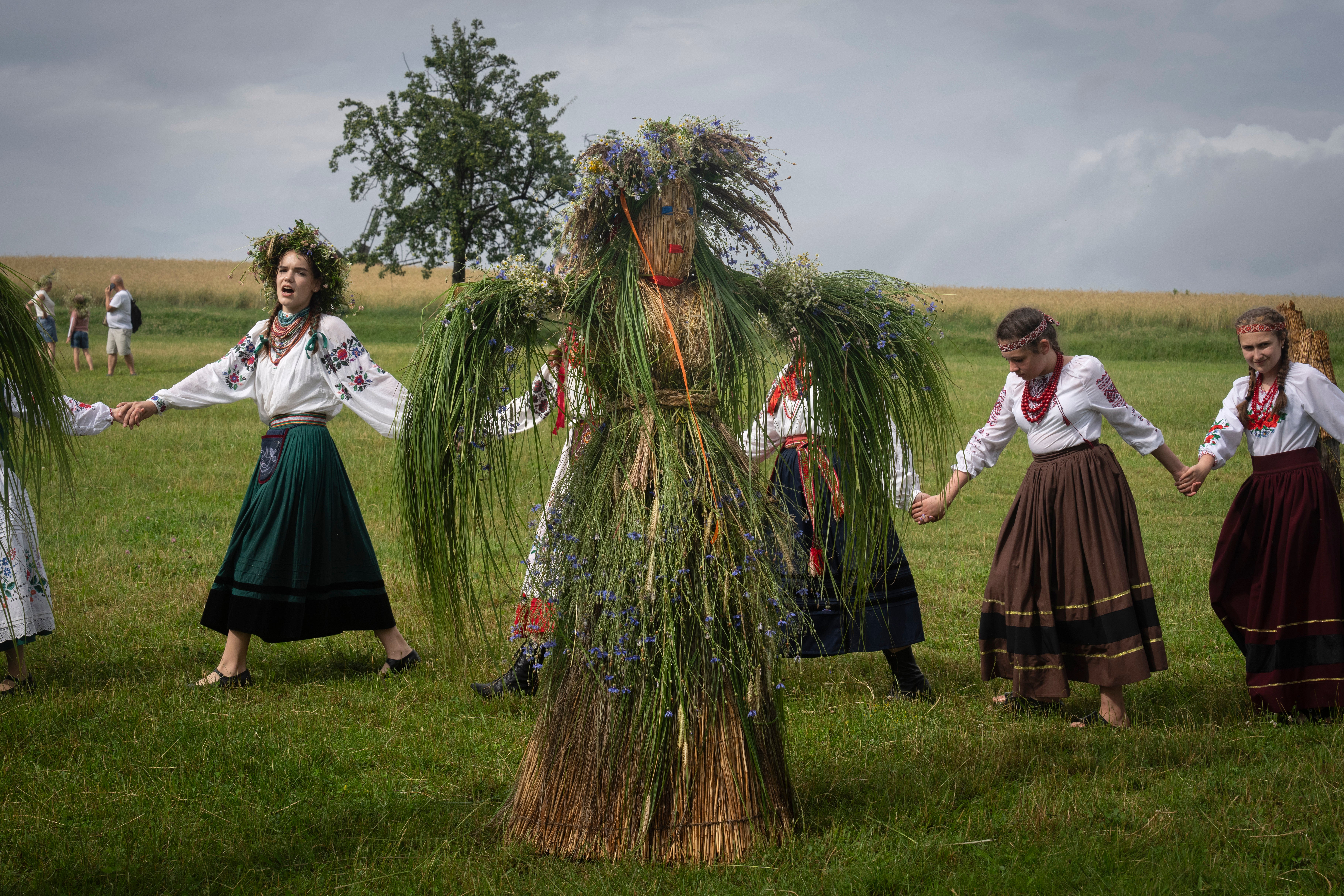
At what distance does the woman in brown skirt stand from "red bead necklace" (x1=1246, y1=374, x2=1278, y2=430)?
536 millimetres

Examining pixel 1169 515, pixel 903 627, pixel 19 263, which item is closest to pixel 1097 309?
pixel 1169 515

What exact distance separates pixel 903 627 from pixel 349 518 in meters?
2.81

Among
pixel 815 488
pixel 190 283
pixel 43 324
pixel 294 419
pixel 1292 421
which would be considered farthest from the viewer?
pixel 190 283

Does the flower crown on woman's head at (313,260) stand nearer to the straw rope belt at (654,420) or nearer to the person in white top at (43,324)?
the person in white top at (43,324)

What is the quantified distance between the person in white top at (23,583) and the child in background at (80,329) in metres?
15.0

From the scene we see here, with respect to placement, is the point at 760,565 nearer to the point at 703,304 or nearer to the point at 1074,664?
the point at 703,304

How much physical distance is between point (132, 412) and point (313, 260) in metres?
1.13

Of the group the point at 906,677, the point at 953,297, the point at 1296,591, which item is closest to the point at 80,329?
the point at 906,677

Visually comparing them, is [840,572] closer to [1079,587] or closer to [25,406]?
[1079,587]

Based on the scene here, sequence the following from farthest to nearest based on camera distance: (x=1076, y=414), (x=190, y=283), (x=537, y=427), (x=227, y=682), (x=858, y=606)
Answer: (x=190, y=283), (x=227, y=682), (x=1076, y=414), (x=858, y=606), (x=537, y=427)

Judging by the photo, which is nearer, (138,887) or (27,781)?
(138,887)

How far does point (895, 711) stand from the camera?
4.67 metres

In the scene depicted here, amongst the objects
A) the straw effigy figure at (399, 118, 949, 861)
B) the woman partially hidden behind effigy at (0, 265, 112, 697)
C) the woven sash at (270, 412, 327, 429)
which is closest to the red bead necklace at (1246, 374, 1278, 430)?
the straw effigy figure at (399, 118, 949, 861)

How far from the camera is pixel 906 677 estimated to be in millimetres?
4977
